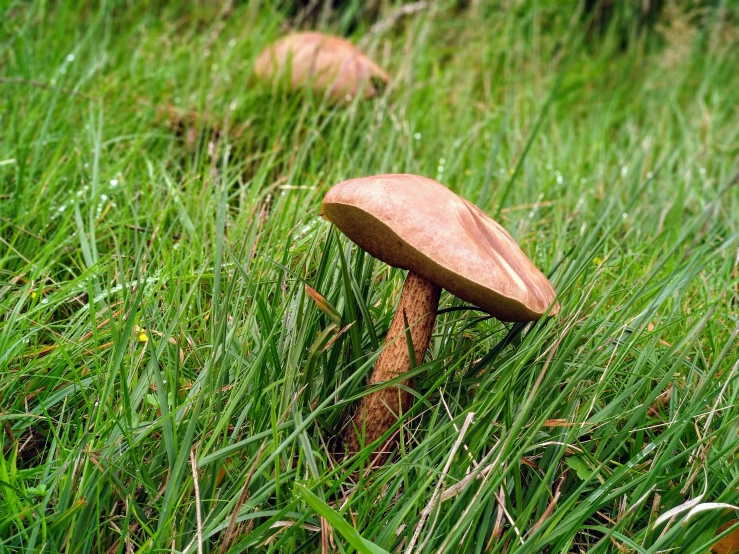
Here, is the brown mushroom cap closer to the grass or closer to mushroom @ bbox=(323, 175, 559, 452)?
mushroom @ bbox=(323, 175, 559, 452)

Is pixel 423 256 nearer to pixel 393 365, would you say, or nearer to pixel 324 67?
pixel 393 365

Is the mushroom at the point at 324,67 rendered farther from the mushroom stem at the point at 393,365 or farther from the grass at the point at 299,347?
the mushroom stem at the point at 393,365

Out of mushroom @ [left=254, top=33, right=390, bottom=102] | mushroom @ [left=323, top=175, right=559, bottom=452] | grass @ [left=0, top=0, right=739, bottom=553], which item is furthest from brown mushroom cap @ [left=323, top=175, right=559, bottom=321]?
mushroom @ [left=254, top=33, right=390, bottom=102]

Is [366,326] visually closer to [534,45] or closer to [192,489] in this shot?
[192,489]

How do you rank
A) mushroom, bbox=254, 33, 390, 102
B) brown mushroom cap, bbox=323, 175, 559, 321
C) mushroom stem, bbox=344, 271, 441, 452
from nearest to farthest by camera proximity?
brown mushroom cap, bbox=323, 175, 559, 321 → mushroom stem, bbox=344, 271, 441, 452 → mushroom, bbox=254, 33, 390, 102

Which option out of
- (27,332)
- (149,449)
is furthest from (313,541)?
(27,332)

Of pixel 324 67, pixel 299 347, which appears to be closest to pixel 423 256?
pixel 299 347

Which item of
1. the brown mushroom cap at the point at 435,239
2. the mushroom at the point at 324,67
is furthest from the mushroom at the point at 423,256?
the mushroom at the point at 324,67
